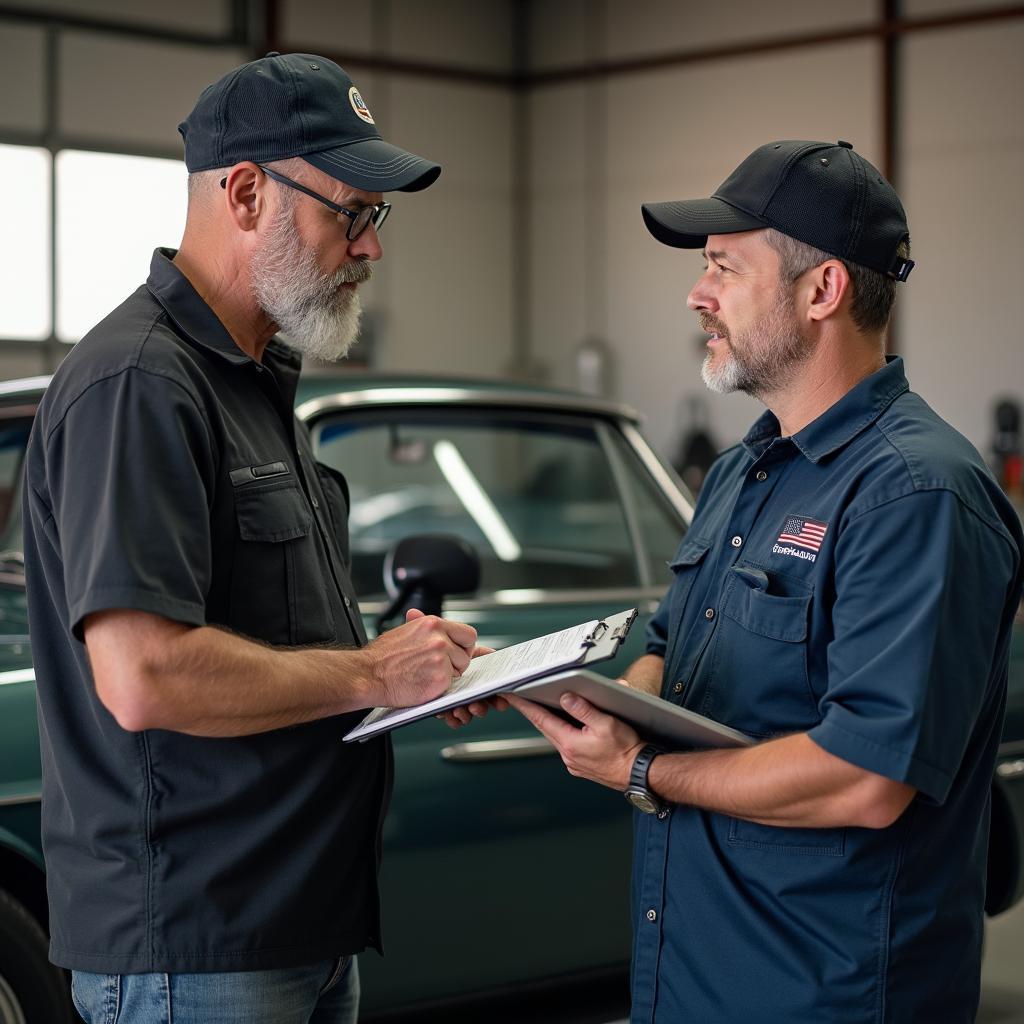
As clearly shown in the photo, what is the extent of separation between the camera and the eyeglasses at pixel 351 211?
6.38ft

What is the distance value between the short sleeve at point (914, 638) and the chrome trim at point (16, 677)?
5.23ft

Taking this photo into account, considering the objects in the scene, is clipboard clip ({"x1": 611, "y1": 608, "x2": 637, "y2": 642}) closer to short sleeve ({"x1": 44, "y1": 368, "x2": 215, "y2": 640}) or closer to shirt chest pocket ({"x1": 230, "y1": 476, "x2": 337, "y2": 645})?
shirt chest pocket ({"x1": 230, "y1": 476, "x2": 337, "y2": 645})

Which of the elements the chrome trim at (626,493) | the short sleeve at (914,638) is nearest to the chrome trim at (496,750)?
the chrome trim at (626,493)

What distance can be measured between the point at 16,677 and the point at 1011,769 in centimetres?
243

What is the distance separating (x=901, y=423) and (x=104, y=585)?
1071 mm

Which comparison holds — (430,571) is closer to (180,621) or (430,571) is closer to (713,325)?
(713,325)

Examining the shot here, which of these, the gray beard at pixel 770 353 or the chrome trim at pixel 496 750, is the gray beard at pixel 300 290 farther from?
the chrome trim at pixel 496 750

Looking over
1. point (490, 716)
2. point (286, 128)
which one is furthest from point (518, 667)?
point (490, 716)

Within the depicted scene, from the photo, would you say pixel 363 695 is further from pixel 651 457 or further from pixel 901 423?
pixel 651 457

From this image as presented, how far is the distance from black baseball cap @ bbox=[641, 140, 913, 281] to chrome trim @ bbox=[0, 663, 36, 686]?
5.00 ft

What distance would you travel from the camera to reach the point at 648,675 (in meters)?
2.27

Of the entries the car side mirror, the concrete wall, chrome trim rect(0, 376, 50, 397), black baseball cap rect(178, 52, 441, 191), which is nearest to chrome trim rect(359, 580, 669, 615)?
the car side mirror

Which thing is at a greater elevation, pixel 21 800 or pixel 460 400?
pixel 460 400

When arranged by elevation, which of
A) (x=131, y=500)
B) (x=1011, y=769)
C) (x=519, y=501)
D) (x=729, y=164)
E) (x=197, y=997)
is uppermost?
(x=729, y=164)
